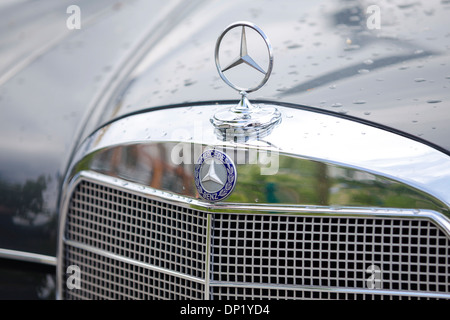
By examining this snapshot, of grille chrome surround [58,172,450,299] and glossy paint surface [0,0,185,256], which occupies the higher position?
glossy paint surface [0,0,185,256]

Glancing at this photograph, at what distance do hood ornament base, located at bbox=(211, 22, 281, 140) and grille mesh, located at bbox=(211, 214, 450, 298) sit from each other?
0.77ft

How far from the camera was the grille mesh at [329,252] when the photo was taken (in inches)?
65.4

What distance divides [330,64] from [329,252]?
0.60 metres

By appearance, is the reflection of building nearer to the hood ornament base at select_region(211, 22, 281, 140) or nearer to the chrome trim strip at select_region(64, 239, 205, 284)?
the hood ornament base at select_region(211, 22, 281, 140)

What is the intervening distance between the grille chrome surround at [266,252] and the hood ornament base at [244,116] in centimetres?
22

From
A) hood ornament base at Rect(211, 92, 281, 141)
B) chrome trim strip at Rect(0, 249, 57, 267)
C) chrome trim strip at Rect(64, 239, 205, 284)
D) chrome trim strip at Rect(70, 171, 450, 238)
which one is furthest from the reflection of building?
chrome trim strip at Rect(0, 249, 57, 267)

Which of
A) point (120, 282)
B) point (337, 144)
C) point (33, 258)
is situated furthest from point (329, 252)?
point (33, 258)

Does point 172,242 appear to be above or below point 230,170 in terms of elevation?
below

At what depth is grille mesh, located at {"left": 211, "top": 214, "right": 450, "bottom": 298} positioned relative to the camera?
1.66 meters

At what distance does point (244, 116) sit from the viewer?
178 centimetres

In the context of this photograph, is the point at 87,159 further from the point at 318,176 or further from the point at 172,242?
the point at 318,176
